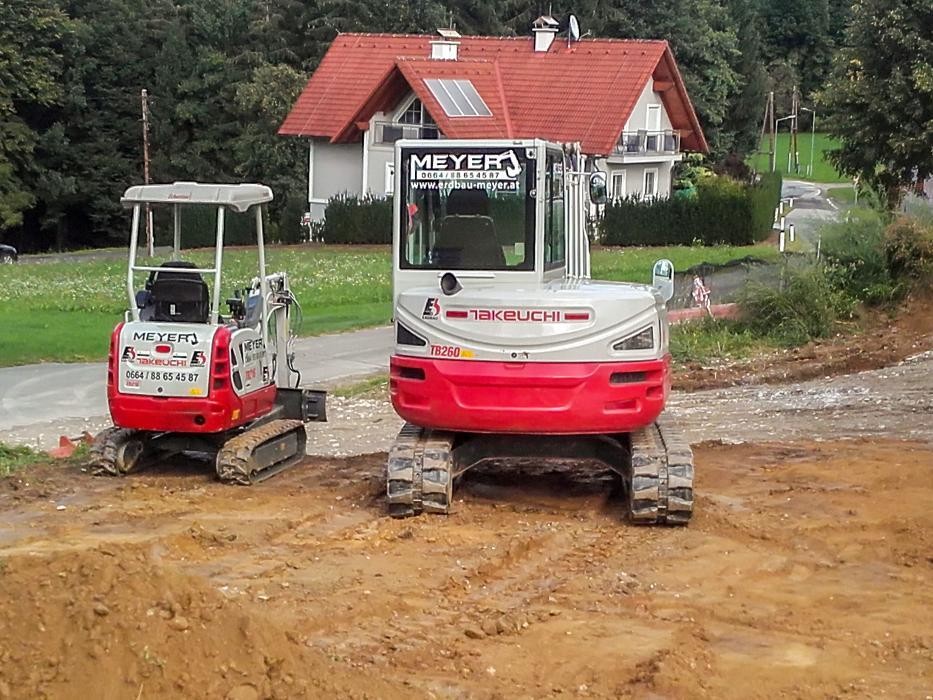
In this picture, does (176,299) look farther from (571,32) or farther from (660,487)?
(571,32)

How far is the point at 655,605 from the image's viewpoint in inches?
330

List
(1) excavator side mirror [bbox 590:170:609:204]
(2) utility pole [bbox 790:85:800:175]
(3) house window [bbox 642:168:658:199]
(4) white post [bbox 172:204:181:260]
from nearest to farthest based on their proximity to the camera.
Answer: (1) excavator side mirror [bbox 590:170:609:204], (4) white post [bbox 172:204:181:260], (3) house window [bbox 642:168:658:199], (2) utility pole [bbox 790:85:800:175]

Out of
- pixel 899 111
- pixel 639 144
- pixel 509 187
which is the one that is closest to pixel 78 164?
pixel 639 144

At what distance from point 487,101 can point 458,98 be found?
1156 mm

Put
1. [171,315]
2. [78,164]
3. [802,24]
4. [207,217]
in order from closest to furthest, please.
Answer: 1. [171,315]
2. [207,217]
3. [78,164]
4. [802,24]

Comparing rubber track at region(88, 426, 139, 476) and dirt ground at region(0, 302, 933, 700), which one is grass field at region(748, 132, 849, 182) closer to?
dirt ground at region(0, 302, 933, 700)

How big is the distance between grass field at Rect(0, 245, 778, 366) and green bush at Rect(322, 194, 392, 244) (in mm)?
4375

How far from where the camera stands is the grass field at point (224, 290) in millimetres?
22625

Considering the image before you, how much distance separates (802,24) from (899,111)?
260 ft

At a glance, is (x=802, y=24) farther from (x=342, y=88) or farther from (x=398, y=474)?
(x=398, y=474)

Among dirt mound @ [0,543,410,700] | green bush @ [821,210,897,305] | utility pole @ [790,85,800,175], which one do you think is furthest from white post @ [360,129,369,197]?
dirt mound @ [0,543,410,700]

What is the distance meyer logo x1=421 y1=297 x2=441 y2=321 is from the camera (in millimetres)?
10375

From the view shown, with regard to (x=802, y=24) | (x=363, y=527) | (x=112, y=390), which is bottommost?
(x=363, y=527)

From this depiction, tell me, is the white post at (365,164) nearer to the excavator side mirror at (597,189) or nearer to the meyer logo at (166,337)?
the excavator side mirror at (597,189)
